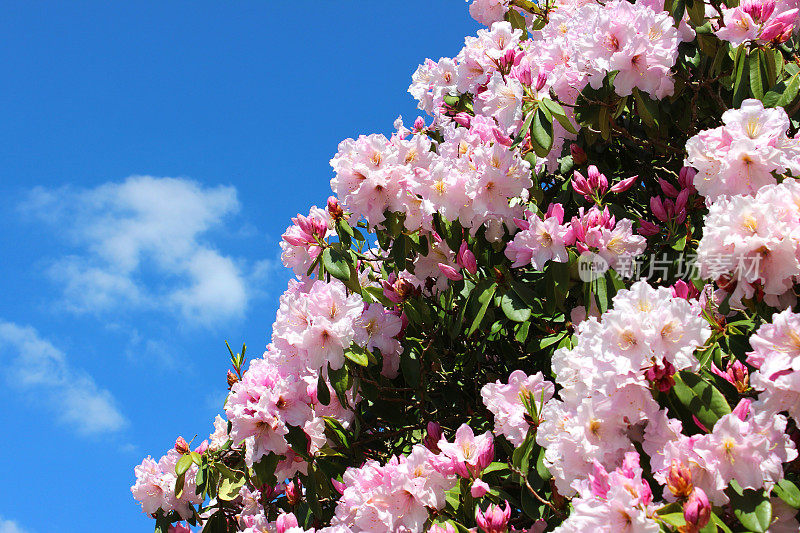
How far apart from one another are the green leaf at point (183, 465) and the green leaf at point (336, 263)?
1.02m

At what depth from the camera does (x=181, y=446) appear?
2857 mm

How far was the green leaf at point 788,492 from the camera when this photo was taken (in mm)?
1469

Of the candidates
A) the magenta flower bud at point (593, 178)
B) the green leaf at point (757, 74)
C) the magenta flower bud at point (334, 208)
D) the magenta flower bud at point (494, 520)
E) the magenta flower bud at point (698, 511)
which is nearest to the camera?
the magenta flower bud at point (698, 511)

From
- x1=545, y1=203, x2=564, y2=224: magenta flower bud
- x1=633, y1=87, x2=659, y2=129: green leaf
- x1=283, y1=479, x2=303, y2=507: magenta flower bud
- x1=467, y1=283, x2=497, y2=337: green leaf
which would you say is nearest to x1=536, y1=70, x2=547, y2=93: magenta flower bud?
x1=633, y1=87, x2=659, y2=129: green leaf

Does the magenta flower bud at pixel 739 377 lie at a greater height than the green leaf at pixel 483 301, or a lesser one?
lesser

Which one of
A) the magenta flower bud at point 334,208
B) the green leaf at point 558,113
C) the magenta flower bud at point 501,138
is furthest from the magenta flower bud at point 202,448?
the green leaf at point 558,113

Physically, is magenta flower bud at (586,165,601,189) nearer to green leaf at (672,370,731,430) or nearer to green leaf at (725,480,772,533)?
green leaf at (672,370,731,430)

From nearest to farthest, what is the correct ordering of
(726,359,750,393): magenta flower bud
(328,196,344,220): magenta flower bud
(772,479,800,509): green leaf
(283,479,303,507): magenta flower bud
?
1. (772,479,800,509): green leaf
2. (726,359,750,393): magenta flower bud
3. (328,196,344,220): magenta flower bud
4. (283,479,303,507): magenta flower bud

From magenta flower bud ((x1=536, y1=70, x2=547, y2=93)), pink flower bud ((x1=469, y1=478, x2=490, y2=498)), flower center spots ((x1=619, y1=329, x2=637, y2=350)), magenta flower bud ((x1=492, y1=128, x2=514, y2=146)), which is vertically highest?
magenta flower bud ((x1=536, y1=70, x2=547, y2=93))

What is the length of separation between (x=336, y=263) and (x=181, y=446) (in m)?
1.10

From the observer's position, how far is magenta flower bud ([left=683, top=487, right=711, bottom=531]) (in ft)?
4.48

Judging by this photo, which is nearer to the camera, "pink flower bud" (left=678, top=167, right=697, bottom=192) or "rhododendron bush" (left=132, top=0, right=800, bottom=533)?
"rhododendron bush" (left=132, top=0, right=800, bottom=533)

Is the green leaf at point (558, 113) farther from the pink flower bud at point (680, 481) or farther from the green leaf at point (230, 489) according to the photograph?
the green leaf at point (230, 489)

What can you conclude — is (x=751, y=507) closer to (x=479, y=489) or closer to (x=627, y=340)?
(x=627, y=340)
